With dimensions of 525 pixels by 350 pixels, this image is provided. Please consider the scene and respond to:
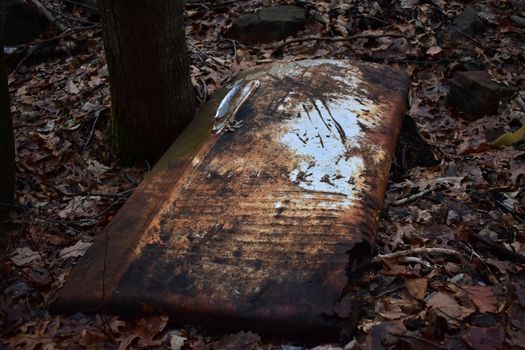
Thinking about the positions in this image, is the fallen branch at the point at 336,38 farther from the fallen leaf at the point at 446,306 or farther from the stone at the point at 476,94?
the fallen leaf at the point at 446,306

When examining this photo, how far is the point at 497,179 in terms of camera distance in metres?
3.44

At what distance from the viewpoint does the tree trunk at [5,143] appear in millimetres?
2803

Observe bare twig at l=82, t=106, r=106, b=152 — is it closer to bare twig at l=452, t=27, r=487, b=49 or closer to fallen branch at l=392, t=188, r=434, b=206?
fallen branch at l=392, t=188, r=434, b=206

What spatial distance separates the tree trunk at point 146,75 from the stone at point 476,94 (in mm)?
2250

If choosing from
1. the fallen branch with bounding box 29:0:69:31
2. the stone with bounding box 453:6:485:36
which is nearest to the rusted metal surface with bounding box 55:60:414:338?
the stone with bounding box 453:6:485:36

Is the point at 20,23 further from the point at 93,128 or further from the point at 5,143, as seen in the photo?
the point at 5,143

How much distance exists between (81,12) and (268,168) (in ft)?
16.6

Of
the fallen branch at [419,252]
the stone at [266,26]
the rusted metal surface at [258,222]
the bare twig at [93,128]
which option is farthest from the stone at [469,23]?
the bare twig at [93,128]

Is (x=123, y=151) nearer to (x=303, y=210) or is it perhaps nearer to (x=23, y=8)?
(x=303, y=210)

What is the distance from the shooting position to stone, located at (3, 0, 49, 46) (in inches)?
247

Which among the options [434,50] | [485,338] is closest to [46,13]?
[434,50]

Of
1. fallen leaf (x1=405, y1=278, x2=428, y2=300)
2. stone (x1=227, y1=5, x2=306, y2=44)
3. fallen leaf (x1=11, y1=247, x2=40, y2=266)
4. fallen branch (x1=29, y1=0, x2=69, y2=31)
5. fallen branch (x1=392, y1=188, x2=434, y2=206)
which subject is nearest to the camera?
fallen leaf (x1=405, y1=278, x2=428, y2=300)

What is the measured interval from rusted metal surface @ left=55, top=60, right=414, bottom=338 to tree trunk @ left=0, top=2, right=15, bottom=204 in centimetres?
78

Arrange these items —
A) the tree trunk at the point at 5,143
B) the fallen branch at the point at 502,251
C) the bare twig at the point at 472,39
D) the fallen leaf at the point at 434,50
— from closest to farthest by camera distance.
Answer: the fallen branch at the point at 502,251 → the tree trunk at the point at 5,143 → the fallen leaf at the point at 434,50 → the bare twig at the point at 472,39
